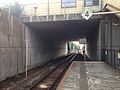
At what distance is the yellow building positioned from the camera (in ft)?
91.5

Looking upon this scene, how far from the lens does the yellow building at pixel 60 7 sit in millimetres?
27891

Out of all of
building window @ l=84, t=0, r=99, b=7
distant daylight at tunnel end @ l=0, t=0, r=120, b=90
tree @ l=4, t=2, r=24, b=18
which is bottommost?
distant daylight at tunnel end @ l=0, t=0, r=120, b=90

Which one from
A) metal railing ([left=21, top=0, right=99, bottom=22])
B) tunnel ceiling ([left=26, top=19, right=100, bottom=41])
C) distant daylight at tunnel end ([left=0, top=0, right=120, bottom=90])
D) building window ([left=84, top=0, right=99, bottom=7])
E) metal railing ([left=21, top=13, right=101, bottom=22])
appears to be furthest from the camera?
building window ([left=84, top=0, right=99, bottom=7])

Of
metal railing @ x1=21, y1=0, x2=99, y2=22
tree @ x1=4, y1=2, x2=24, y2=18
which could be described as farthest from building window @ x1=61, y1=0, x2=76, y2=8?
tree @ x1=4, y1=2, x2=24, y2=18

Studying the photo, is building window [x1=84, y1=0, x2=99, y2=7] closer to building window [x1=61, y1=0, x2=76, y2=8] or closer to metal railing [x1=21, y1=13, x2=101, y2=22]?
building window [x1=61, y1=0, x2=76, y2=8]

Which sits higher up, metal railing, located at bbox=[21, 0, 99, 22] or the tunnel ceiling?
metal railing, located at bbox=[21, 0, 99, 22]

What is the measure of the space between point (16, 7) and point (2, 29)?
9.58 m

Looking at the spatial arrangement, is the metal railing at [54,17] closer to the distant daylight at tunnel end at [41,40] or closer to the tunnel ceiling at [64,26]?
the distant daylight at tunnel end at [41,40]

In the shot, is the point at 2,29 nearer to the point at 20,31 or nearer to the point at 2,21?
the point at 2,21

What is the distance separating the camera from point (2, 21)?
65.9ft

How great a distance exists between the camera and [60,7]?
2838 centimetres

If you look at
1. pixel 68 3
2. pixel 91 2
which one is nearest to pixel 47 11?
pixel 68 3

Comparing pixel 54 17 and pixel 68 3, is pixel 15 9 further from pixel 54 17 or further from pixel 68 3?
pixel 68 3

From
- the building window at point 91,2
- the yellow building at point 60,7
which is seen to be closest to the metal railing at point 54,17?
the yellow building at point 60,7
